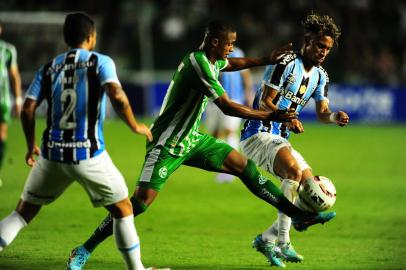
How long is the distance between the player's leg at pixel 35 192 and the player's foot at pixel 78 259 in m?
0.77

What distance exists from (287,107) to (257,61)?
0.54m

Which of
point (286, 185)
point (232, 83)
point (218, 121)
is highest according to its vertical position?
point (286, 185)

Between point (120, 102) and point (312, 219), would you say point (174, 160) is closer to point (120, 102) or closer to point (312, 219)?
point (312, 219)

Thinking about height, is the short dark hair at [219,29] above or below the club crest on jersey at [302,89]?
above

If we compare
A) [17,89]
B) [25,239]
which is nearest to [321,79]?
[25,239]

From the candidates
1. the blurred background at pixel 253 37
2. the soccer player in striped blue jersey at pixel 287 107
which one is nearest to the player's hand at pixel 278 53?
the soccer player in striped blue jersey at pixel 287 107

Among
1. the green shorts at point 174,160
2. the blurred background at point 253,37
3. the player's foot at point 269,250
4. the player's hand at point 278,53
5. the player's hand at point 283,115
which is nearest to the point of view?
the player's hand at point 283,115

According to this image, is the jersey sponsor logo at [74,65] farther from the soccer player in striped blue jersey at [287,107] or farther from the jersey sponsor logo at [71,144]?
the soccer player in striped blue jersey at [287,107]

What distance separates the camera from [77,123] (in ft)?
20.8

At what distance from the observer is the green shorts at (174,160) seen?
7.43 meters

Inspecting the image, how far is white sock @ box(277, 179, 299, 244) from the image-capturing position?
7777 millimetres

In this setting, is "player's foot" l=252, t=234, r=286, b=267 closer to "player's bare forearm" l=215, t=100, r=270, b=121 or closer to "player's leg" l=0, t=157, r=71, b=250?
"player's bare forearm" l=215, t=100, r=270, b=121

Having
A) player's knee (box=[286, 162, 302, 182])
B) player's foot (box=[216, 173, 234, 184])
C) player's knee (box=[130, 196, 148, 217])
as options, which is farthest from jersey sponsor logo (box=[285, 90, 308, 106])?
player's foot (box=[216, 173, 234, 184])

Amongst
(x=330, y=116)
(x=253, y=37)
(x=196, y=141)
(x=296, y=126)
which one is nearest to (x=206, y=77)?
(x=196, y=141)
